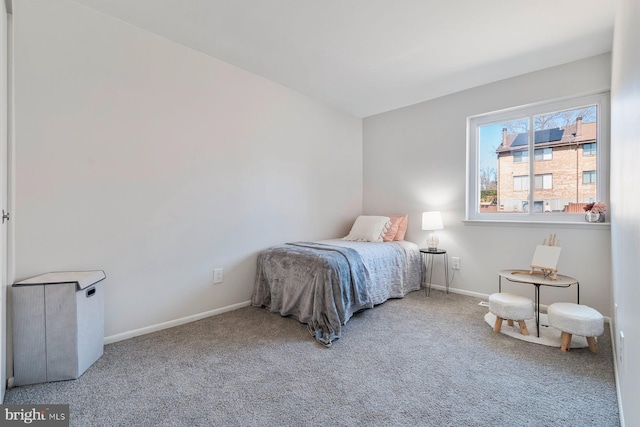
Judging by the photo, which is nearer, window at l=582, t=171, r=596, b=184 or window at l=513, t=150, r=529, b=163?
window at l=582, t=171, r=596, b=184

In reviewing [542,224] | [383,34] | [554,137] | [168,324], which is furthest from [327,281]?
[554,137]

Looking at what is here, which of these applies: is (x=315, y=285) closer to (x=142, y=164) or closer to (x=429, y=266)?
(x=142, y=164)

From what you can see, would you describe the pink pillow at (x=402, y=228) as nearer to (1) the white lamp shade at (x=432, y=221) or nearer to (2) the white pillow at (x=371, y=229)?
(2) the white pillow at (x=371, y=229)

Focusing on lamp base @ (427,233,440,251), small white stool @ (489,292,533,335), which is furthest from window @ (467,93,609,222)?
small white stool @ (489,292,533,335)

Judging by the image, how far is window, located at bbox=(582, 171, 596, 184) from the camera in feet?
8.79

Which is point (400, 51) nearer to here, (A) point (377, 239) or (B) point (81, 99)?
(A) point (377, 239)

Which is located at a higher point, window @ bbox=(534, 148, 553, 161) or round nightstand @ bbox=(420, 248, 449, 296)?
window @ bbox=(534, 148, 553, 161)

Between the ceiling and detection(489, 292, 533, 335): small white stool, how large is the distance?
6.93 feet

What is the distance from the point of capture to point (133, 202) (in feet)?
7.39

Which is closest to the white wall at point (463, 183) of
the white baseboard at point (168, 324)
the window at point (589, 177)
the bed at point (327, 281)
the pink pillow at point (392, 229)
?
the pink pillow at point (392, 229)

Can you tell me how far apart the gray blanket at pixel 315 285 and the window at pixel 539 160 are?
5.83 ft

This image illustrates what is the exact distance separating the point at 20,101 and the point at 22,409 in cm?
176

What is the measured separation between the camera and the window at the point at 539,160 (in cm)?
270

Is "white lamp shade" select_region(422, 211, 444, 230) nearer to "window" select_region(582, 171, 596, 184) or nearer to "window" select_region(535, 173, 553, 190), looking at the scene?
"window" select_region(535, 173, 553, 190)
